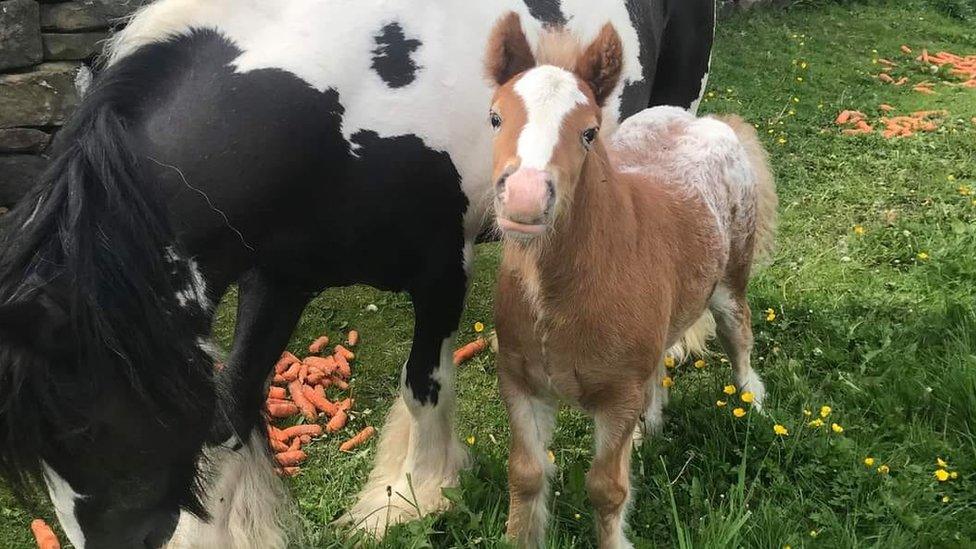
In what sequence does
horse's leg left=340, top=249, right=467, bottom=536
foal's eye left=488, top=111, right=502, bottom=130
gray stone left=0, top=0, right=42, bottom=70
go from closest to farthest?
foal's eye left=488, top=111, right=502, bottom=130 < horse's leg left=340, top=249, right=467, bottom=536 < gray stone left=0, top=0, right=42, bottom=70

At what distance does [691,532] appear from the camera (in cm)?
234

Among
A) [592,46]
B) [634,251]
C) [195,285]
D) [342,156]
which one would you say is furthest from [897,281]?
[195,285]

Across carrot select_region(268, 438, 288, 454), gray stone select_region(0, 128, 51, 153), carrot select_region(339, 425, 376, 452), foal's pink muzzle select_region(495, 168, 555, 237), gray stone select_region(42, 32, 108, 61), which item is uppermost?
foal's pink muzzle select_region(495, 168, 555, 237)

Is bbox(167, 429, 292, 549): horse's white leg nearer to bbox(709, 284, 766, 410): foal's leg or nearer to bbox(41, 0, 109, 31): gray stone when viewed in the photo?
bbox(709, 284, 766, 410): foal's leg

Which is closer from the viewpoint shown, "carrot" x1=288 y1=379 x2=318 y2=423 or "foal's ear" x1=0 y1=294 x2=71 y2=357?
"foal's ear" x1=0 y1=294 x2=71 y2=357

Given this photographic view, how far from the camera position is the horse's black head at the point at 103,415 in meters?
1.49

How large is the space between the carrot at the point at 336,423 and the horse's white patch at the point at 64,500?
1.48 m

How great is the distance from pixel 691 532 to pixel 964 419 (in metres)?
1.09

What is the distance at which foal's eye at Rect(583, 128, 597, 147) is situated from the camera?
1759 millimetres

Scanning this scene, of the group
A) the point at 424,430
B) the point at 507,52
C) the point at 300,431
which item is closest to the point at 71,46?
the point at 300,431

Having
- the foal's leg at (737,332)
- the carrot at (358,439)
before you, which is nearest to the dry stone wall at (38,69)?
the carrot at (358,439)

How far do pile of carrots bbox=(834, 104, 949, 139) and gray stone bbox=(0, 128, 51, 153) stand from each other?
214 inches

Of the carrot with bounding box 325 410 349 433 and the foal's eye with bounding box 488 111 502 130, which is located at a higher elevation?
the foal's eye with bounding box 488 111 502 130

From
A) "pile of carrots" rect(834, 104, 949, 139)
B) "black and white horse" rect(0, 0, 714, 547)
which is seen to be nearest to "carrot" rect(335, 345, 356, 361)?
"black and white horse" rect(0, 0, 714, 547)
